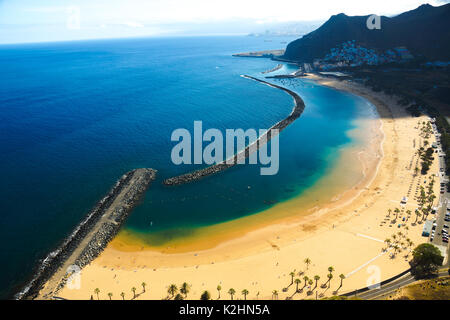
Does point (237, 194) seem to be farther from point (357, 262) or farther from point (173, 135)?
point (173, 135)

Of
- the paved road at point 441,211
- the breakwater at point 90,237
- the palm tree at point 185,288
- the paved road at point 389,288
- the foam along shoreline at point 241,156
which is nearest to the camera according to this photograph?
the paved road at point 389,288

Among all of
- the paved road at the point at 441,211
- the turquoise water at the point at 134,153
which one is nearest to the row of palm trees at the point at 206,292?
the turquoise water at the point at 134,153

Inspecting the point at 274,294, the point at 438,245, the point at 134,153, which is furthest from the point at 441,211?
the point at 134,153

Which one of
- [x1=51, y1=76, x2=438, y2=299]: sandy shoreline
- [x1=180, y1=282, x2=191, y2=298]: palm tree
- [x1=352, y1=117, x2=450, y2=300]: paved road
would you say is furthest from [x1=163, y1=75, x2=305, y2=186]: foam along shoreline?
[x1=352, y1=117, x2=450, y2=300]: paved road

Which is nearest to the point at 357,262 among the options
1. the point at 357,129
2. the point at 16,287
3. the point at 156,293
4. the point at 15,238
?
the point at 156,293

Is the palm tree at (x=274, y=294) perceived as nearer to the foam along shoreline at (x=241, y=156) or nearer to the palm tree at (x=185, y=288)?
the palm tree at (x=185, y=288)

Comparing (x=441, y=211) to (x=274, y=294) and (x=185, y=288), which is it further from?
(x=185, y=288)
